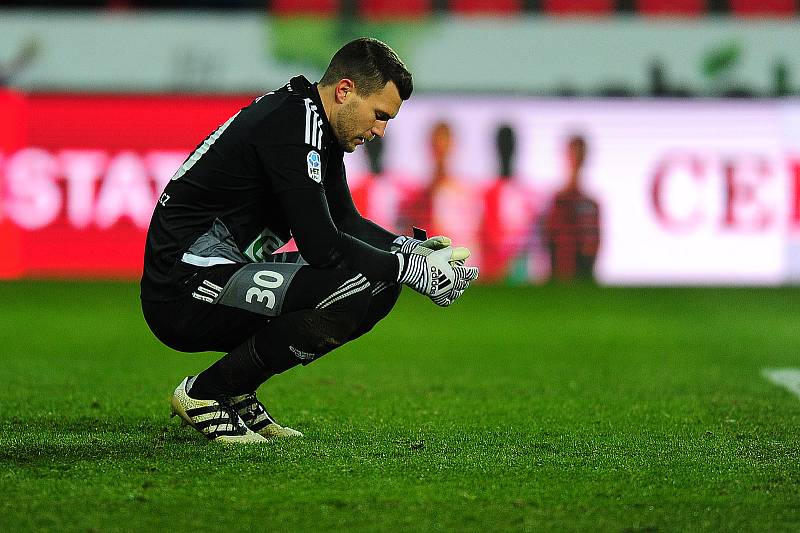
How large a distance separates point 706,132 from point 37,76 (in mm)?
7764

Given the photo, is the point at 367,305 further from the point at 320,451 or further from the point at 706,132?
the point at 706,132

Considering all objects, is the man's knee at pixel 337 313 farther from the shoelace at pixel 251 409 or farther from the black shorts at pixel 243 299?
the shoelace at pixel 251 409

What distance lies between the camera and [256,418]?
14.6 ft

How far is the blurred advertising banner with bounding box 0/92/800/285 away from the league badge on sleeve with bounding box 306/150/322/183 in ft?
28.7

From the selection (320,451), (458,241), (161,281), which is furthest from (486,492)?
(458,241)

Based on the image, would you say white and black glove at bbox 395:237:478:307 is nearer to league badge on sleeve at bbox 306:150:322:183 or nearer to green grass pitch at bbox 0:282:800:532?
league badge on sleeve at bbox 306:150:322:183

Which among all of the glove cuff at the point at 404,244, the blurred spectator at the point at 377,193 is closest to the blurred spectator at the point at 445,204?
the blurred spectator at the point at 377,193

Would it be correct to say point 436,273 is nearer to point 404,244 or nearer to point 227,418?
point 404,244

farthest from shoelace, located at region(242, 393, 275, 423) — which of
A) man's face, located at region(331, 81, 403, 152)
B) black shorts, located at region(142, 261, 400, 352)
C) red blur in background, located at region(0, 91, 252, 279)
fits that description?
red blur in background, located at region(0, 91, 252, 279)

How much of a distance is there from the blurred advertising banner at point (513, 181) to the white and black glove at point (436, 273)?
28.1 ft

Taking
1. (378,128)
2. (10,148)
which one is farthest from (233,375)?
(10,148)

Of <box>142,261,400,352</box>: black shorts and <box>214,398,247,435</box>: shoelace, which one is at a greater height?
<box>142,261,400,352</box>: black shorts

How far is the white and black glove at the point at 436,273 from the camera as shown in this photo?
165 inches

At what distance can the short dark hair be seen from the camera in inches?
166
